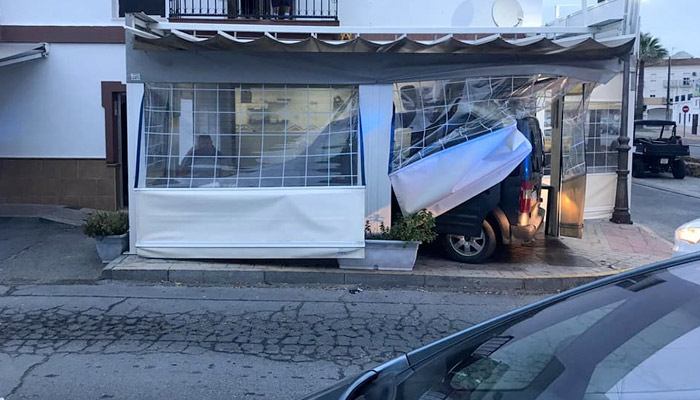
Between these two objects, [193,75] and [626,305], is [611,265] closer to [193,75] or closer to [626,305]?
[193,75]

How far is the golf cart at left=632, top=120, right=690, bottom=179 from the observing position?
2009cm

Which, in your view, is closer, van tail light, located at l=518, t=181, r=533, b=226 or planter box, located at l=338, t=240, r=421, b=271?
planter box, located at l=338, t=240, r=421, b=271

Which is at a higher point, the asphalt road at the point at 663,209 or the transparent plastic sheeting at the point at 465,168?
the transparent plastic sheeting at the point at 465,168

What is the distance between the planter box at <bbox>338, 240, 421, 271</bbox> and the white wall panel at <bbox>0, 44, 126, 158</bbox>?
6231mm

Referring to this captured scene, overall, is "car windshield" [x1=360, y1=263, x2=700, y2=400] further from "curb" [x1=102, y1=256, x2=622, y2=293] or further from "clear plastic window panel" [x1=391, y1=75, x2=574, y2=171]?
"clear plastic window panel" [x1=391, y1=75, x2=574, y2=171]

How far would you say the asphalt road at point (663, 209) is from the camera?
11.5 metres

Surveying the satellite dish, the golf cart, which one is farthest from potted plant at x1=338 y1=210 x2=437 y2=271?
the golf cart

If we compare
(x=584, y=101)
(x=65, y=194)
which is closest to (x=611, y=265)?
(x=584, y=101)

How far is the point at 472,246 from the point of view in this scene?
8.04 metres

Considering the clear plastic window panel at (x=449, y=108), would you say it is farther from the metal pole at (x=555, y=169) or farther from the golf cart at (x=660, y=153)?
the golf cart at (x=660, y=153)

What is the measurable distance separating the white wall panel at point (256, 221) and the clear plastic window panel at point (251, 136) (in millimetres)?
Answer: 361

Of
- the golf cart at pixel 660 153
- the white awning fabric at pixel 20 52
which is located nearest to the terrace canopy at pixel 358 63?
the white awning fabric at pixel 20 52

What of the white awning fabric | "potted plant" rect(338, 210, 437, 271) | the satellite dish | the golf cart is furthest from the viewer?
the golf cart

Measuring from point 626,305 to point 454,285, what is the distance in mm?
5090
